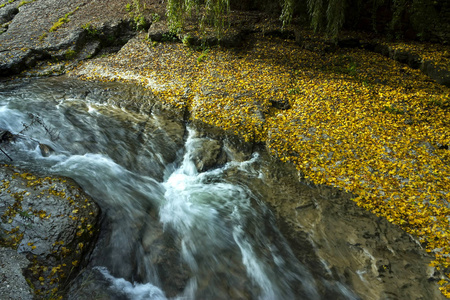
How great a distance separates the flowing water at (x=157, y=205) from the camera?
12.6 feet

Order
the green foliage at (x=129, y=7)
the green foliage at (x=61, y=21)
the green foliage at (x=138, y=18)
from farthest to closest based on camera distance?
the green foliage at (x=129, y=7), the green foliage at (x=61, y=21), the green foliage at (x=138, y=18)

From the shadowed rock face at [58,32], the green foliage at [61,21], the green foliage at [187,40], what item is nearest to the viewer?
the shadowed rock face at [58,32]

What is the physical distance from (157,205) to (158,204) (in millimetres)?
33

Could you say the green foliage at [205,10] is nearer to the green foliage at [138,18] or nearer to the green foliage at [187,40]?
the green foliage at [187,40]

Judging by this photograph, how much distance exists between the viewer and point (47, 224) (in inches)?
150

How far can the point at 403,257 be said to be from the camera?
407 centimetres

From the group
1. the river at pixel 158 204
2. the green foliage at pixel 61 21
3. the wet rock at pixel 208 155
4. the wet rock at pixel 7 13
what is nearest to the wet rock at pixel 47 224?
the river at pixel 158 204

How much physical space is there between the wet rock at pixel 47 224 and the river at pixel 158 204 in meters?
0.27

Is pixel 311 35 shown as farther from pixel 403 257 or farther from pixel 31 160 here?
pixel 31 160

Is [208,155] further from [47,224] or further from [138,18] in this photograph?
[138,18]

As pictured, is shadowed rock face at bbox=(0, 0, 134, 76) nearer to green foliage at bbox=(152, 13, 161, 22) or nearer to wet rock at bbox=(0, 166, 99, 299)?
green foliage at bbox=(152, 13, 161, 22)

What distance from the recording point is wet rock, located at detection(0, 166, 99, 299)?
11.2 ft

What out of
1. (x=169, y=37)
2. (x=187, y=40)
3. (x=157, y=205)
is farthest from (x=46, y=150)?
(x=169, y=37)

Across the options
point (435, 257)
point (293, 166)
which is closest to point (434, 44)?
point (293, 166)
